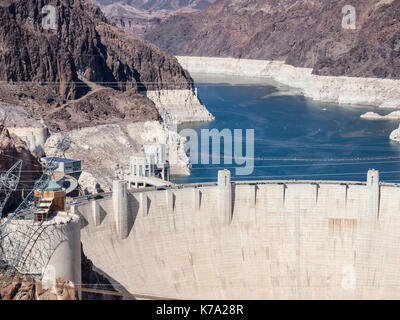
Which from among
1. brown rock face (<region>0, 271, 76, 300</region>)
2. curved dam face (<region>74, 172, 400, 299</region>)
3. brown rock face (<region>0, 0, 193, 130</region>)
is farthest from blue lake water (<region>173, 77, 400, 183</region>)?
brown rock face (<region>0, 271, 76, 300</region>)

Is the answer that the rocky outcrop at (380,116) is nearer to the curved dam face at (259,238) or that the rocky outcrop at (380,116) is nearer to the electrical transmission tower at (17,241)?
the curved dam face at (259,238)

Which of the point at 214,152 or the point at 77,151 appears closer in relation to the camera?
the point at 77,151

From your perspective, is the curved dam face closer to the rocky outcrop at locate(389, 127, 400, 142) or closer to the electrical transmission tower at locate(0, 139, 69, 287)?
the electrical transmission tower at locate(0, 139, 69, 287)

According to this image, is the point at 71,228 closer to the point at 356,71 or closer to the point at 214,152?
the point at 214,152

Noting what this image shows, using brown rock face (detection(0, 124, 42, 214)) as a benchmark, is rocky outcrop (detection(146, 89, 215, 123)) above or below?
below

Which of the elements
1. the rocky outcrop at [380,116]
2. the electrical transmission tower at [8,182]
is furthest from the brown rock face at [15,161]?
the rocky outcrop at [380,116]

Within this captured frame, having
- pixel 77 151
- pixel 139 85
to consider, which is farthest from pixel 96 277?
pixel 139 85
